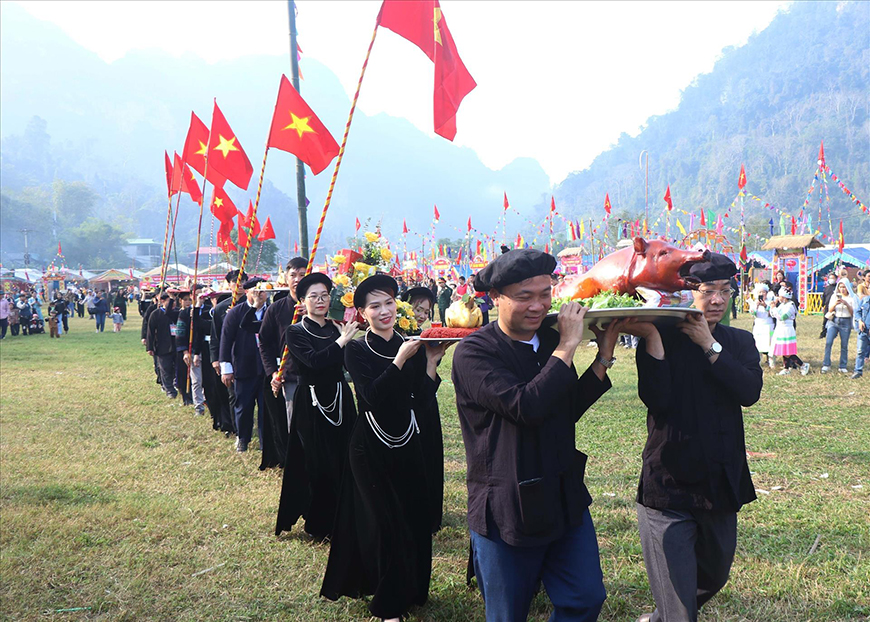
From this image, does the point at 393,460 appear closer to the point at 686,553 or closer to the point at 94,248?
the point at 686,553

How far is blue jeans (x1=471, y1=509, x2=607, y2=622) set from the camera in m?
2.54

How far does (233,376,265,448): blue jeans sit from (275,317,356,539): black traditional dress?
7.79ft

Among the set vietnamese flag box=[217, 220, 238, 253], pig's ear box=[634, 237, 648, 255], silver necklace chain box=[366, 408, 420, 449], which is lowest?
silver necklace chain box=[366, 408, 420, 449]

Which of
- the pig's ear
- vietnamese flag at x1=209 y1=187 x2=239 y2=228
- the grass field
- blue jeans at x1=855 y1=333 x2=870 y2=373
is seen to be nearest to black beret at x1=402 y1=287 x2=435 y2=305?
the grass field

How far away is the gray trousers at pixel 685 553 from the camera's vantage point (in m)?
2.91

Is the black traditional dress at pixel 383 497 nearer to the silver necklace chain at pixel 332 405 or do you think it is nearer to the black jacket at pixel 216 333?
the silver necklace chain at pixel 332 405

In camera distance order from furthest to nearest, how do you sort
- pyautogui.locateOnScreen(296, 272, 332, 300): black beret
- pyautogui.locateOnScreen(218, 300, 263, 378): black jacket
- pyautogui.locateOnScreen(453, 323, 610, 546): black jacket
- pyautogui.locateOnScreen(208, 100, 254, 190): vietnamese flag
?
pyautogui.locateOnScreen(208, 100, 254, 190): vietnamese flag, pyautogui.locateOnScreen(218, 300, 263, 378): black jacket, pyautogui.locateOnScreen(296, 272, 332, 300): black beret, pyautogui.locateOnScreen(453, 323, 610, 546): black jacket

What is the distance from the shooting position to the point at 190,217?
177m

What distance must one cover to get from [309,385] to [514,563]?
2.75 m

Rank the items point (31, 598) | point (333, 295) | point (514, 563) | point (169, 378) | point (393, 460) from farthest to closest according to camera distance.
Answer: point (169, 378)
point (333, 295)
point (31, 598)
point (393, 460)
point (514, 563)

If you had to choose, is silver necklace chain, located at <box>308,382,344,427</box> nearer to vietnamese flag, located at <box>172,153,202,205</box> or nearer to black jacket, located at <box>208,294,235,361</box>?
black jacket, located at <box>208,294,235,361</box>

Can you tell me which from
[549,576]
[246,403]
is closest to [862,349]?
[246,403]

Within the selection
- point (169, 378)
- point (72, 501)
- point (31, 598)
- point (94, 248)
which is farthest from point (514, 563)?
point (94, 248)

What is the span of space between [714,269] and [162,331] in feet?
35.2
